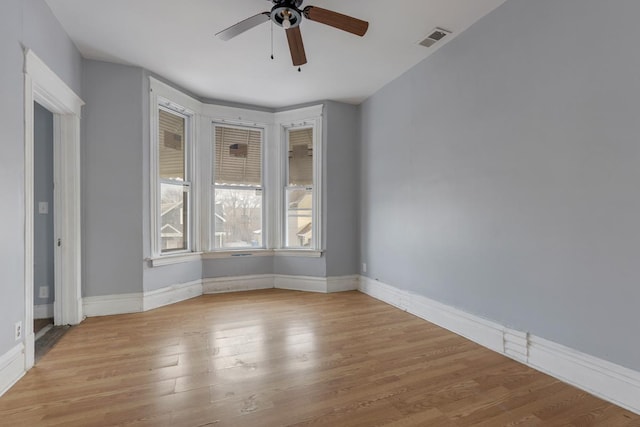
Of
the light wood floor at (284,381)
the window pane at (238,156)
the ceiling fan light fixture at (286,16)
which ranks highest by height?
the ceiling fan light fixture at (286,16)

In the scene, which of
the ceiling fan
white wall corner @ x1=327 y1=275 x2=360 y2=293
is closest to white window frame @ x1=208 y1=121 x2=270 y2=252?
white wall corner @ x1=327 y1=275 x2=360 y2=293

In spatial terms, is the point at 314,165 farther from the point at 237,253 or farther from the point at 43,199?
the point at 43,199

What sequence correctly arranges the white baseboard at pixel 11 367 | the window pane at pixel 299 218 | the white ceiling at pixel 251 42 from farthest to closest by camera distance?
1. the window pane at pixel 299 218
2. the white ceiling at pixel 251 42
3. the white baseboard at pixel 11 367

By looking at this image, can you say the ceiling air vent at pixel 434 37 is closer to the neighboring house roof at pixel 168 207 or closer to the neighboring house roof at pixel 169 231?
the neighboring house roof at pixel 168 207

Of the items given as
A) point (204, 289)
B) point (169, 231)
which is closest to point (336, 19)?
point (169, 231)

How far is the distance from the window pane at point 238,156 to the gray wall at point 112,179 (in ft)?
3.88

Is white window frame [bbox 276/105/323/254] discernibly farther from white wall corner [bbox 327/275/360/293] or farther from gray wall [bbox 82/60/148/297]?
gray wall [bbox 82/60/148/297]

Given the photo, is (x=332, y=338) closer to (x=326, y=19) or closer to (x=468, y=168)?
(x=468, y=168)

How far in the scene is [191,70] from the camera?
366 centimetres

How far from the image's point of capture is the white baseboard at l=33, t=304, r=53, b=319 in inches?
129

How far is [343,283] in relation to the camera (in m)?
4.70

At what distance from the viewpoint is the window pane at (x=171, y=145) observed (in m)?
4.05

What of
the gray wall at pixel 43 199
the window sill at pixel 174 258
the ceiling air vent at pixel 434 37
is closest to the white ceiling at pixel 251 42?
the ceiling air vent at pixel 434 37

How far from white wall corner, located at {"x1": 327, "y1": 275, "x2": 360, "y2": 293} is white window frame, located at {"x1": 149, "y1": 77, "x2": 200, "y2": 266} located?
1.99m
